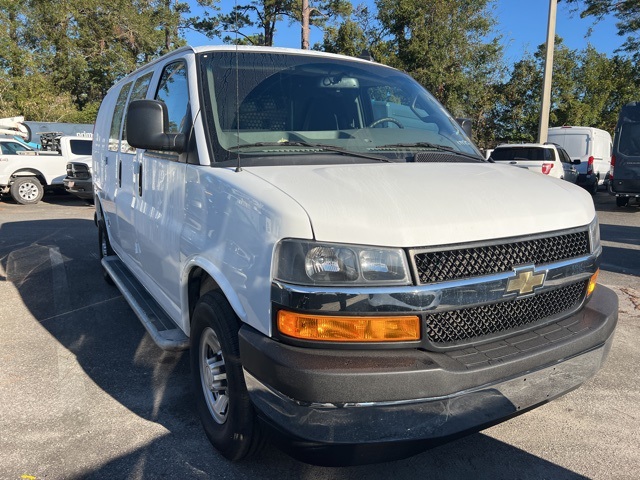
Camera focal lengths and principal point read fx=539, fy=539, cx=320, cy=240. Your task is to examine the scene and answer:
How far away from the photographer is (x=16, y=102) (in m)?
33.1

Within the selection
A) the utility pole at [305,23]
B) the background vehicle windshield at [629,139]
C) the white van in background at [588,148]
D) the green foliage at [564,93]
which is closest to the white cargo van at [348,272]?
the background vehicle windshield at [629,139]

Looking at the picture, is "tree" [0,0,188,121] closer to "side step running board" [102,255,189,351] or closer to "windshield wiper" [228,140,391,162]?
"side step running board" [102,255,189,351]

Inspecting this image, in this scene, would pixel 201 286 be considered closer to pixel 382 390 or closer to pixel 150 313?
pixel 150 313

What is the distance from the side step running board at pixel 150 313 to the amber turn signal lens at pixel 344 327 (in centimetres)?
135

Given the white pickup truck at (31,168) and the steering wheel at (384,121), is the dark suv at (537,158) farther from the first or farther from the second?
the white pickup truck at (31,168)

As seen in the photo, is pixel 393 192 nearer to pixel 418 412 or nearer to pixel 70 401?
pixel 418 412

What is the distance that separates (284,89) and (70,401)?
95.4 inches

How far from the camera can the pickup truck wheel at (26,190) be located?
14.3 meters

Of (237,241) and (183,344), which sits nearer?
(237,241)

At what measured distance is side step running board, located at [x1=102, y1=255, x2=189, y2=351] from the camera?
3307mm

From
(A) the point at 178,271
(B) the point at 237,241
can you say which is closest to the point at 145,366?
(A) the point at 178,271

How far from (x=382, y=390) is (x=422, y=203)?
2.66ft

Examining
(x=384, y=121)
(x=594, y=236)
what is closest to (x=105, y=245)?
(x=384, y=121)

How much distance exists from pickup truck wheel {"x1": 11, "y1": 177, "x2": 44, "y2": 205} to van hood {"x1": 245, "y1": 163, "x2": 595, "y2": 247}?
1396 cm
